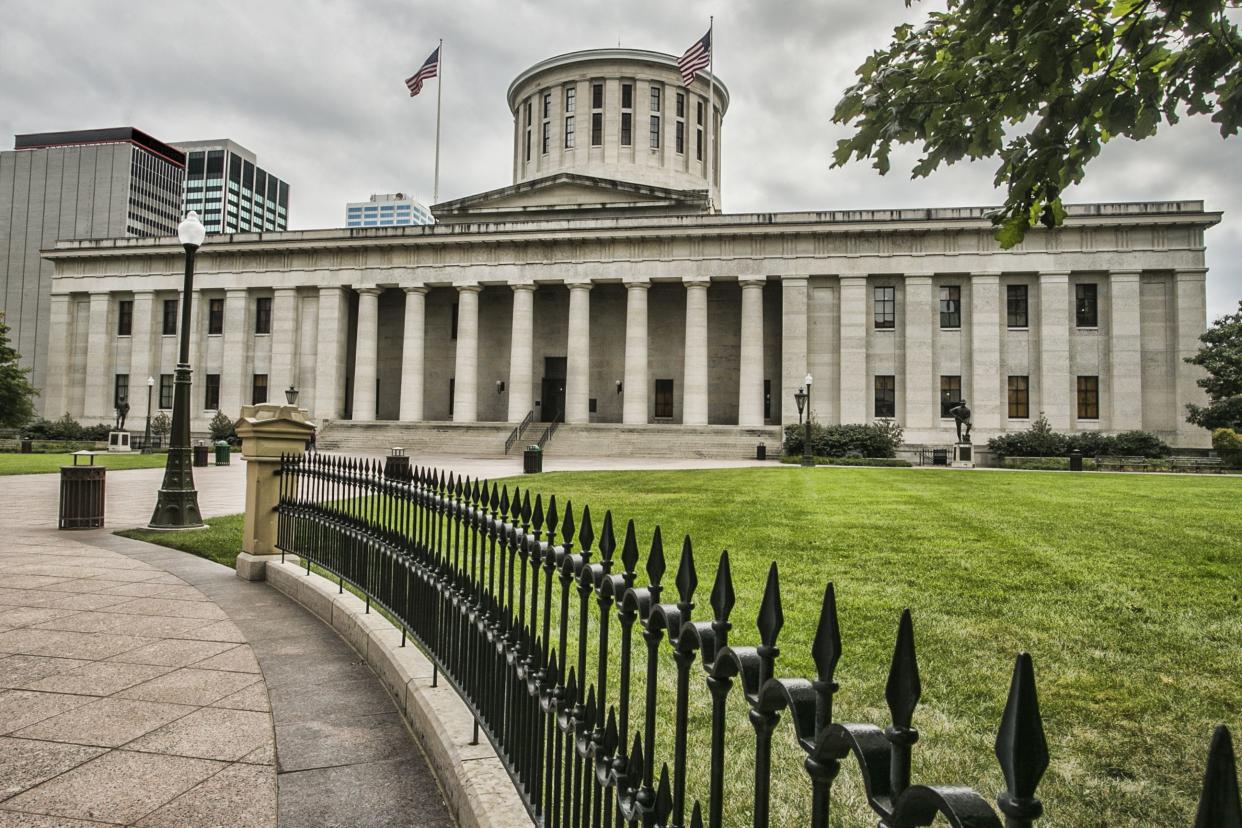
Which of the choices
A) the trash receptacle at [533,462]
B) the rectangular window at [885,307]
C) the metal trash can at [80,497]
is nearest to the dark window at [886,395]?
the rectangular window at [885,307]

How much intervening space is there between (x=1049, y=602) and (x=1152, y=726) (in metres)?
2.78

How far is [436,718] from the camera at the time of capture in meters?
4.50

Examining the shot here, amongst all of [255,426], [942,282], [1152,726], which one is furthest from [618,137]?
[1152,726]

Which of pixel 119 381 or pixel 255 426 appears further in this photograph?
pixel 119 381

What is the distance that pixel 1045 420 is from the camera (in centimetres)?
4316

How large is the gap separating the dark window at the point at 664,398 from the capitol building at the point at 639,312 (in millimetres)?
261

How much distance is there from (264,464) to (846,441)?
35837 mm

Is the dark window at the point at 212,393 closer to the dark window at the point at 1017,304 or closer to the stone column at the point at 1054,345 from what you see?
the dark window at the point at 1017,304

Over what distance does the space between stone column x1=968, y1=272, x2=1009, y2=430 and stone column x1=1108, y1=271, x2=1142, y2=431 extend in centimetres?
554

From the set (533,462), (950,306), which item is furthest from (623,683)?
(950,306)

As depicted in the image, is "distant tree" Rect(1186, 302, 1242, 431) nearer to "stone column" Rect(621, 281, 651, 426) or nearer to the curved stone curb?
"stone column" Rect(621, 281, 651, 426)

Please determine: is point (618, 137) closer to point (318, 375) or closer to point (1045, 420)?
point (318, 375)

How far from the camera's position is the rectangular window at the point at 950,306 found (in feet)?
151

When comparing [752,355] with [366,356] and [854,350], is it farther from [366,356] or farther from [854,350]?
[366,356]
